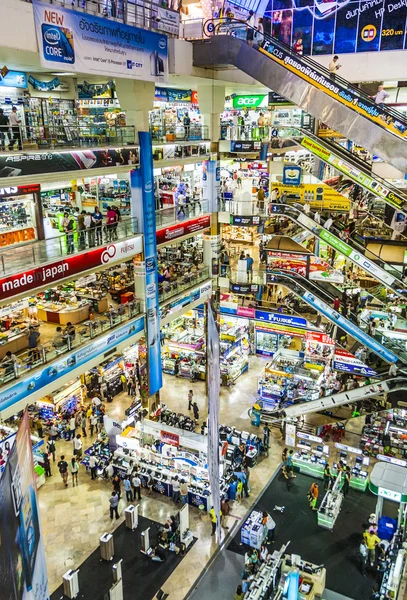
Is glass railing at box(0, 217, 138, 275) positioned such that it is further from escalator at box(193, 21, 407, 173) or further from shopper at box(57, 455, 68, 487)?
shopper at box(57, 455, 68, 487)

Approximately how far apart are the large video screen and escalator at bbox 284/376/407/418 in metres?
14.0

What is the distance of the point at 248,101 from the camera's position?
82.3 ft

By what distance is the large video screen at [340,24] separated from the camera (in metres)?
21.1

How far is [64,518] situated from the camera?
14.1 meters

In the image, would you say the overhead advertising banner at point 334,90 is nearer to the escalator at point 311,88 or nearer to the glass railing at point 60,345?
the escalator at point 311,88

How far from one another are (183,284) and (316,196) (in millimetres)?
5921

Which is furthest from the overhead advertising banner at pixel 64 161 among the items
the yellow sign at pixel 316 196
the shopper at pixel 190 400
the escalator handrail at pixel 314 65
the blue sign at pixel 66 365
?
the shopper at pixel 190 400

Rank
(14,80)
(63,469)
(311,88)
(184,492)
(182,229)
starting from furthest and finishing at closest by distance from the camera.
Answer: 1. (182,229)
2. (14,80)
3. (63,469)
4. (184,492)
5. (311,88)

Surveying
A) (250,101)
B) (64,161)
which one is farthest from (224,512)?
(250,101)

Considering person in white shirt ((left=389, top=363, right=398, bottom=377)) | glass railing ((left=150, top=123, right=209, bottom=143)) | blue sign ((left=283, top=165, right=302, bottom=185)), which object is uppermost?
glass railing ((left=150, top=123, right=209, bottom=143))

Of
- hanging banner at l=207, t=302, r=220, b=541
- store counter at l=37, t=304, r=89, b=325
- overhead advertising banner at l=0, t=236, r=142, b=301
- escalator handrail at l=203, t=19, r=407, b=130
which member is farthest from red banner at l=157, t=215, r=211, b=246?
hanging banner at l=207, t=302, r=220, b=541

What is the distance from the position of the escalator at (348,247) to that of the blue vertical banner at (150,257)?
4453 millimetres

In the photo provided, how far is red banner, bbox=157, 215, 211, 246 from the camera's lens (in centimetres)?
1738

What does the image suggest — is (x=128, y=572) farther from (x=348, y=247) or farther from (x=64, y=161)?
(x=348, y=247)
